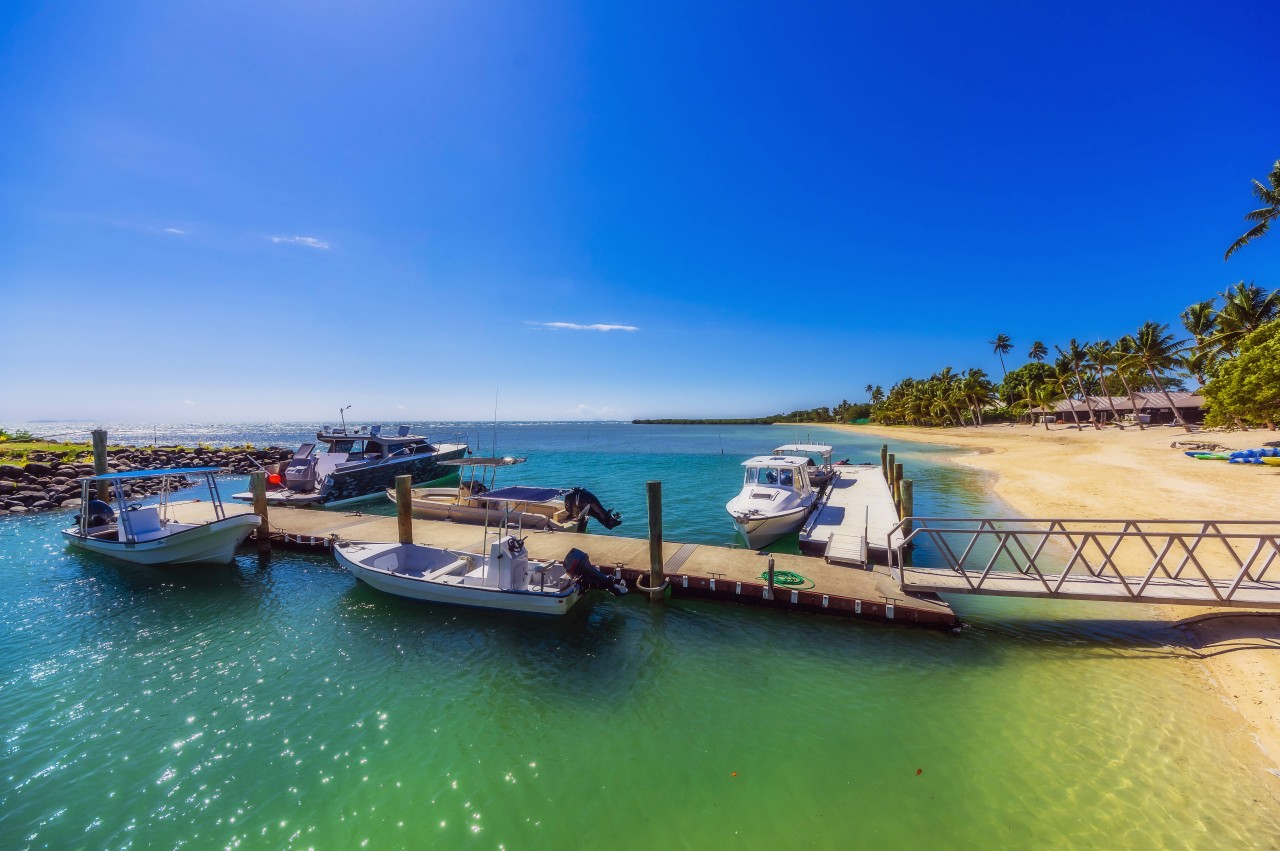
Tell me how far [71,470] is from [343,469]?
17.7 metres

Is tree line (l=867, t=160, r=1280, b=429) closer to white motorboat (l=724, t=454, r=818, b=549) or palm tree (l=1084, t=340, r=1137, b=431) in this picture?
palm tree (l=1084, t=340, r=1137, b=431)

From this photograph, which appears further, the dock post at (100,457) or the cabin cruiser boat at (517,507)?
the dock post at (100,457)

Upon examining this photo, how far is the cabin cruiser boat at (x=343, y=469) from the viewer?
86.1ft

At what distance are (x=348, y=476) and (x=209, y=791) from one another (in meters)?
23.1

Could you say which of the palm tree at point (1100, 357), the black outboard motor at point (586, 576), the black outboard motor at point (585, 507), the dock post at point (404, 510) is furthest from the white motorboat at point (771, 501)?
the palm tree at point (1100, 357)

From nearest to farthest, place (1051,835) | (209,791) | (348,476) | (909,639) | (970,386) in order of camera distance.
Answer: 1. (1051,835)
2. (209,791)
3. (909,639)
4. (348,476)
5. (970,386)

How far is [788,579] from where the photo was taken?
11.6m

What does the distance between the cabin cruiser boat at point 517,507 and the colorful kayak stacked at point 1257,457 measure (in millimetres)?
34943

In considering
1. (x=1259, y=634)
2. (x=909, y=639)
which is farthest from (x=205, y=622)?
(x=1259, y=634)

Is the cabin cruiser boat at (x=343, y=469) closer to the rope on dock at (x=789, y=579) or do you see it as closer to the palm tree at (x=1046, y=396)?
the rope on dock at (x=789, y=579)

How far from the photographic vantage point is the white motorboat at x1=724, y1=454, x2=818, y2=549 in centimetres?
1603

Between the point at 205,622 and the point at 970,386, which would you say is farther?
the point at 970,386

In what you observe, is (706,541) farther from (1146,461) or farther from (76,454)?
(76,454)

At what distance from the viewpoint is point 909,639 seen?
9836 millimetres
